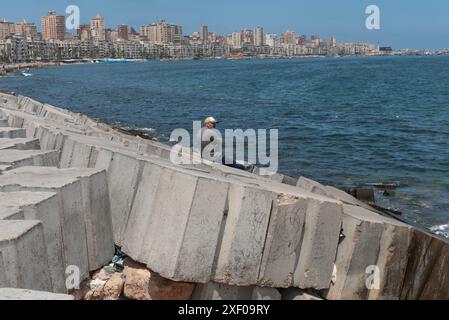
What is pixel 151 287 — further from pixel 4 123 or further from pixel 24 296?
pixel 4 123

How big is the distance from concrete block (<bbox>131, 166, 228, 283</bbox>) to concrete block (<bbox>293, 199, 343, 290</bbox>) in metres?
0.94

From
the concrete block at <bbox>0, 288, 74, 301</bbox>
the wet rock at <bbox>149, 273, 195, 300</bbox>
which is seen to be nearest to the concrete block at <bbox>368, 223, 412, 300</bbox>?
the wet rock at <bbox>149, 273, 195, 300</bbox>

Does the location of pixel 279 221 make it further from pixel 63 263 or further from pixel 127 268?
pixel 63 263

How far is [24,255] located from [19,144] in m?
3.70

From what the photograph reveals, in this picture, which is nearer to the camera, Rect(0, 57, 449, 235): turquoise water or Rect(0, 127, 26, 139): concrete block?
Rect(0, 127, 26, 139): concrete block

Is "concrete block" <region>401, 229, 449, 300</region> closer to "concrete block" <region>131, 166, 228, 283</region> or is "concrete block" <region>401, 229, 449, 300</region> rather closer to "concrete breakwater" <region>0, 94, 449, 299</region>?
"concrete breakwater" <region>0, 94, 449, 299</region>

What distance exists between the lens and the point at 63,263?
4.61 m

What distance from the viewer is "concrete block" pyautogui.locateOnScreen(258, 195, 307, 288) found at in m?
4.98

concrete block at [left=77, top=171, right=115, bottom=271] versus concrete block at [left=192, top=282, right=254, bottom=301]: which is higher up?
→ concrete block at [left=77, top=171, right=115, bottom=271]

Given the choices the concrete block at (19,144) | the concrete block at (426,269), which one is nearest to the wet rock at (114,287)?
the concrete block at (19,144)

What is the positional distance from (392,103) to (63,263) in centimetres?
3742

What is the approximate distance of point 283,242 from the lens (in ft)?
16.6

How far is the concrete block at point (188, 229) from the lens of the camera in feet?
15.5
